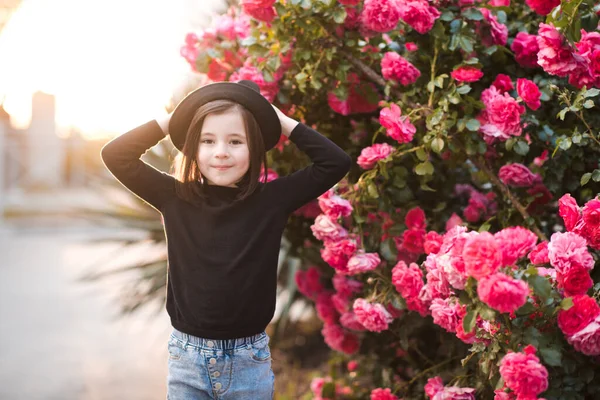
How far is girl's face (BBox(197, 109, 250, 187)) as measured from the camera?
5.19 ft

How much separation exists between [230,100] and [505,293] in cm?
80

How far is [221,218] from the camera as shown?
5.27 ft

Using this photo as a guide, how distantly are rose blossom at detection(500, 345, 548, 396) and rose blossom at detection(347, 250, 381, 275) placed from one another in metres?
0.57

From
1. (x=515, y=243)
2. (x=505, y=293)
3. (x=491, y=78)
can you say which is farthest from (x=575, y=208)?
(x=491, y=78)

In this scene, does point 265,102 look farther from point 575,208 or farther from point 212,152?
point 575,208

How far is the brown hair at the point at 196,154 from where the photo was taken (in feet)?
5.21

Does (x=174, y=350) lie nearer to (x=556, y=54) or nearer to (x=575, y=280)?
(x=575, y=280)

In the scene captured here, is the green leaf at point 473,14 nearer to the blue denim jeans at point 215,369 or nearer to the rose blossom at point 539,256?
the rose blossom at point 539,256

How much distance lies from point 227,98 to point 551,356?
99 centimetres

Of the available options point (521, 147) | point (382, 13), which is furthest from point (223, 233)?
point (521, 147)

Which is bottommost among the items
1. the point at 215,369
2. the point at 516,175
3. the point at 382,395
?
the point at 382,395

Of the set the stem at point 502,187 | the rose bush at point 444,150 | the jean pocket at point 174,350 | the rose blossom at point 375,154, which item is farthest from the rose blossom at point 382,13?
the jean pocket at point 174,350

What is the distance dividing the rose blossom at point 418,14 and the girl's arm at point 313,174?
0.47 metres

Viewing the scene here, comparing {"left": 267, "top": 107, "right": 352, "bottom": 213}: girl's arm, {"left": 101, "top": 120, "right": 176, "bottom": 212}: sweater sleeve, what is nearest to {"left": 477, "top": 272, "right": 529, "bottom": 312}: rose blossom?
{"left": 267, "top": 107, "right": 352, "bottom": 213}: girl's arm
